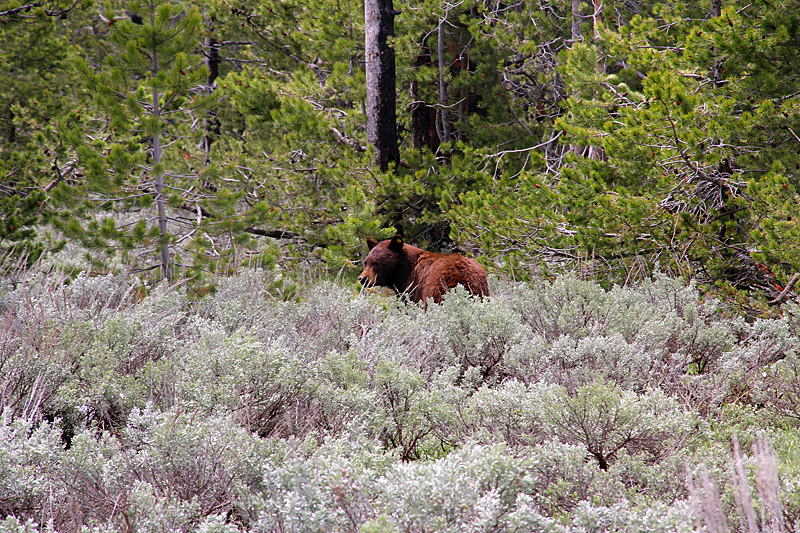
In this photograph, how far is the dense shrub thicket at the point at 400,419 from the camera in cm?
186

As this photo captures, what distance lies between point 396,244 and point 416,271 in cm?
37

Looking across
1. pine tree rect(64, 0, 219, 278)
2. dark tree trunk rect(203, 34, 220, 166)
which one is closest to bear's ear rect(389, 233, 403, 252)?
pine tree rect(64, 0, 219, 278)

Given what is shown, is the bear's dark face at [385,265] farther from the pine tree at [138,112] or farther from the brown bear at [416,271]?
the pine tree at [138,112]

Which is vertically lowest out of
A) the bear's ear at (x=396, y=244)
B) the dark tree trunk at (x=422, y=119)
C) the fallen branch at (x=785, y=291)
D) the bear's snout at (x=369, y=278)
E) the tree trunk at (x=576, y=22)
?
the bear's snout at (x=369, y=278)

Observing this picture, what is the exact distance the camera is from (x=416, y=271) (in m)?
6.11

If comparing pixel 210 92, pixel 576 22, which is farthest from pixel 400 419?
pixel 210 92

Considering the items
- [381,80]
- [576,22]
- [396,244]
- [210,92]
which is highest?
[576,22]

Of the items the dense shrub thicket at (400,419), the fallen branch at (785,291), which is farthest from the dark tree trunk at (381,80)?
the fallen branch at (785,291)

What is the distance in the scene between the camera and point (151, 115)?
17.5 feet

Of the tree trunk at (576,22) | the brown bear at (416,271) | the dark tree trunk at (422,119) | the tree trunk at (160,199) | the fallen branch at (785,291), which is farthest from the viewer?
the dark tree trunk at (422,119)

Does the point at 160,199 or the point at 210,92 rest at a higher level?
the point at 210,92

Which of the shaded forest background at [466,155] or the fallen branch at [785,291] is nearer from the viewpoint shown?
the fallen branch at [785,291]

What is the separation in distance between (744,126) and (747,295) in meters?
1.39

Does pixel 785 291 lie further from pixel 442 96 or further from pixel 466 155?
pixel 442 96
